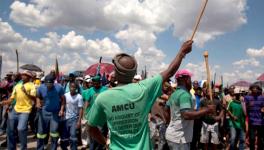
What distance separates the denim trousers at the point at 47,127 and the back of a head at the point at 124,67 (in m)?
5.27

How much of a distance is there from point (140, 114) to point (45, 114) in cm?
538

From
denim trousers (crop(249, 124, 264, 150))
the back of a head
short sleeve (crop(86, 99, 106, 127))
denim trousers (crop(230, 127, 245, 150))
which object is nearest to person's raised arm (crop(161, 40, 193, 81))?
the back of a head

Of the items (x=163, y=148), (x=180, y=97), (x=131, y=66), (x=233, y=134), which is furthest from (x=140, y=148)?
(x=233, y=134)


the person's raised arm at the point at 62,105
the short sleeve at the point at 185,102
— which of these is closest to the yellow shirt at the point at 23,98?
the person's raised arm at the point at 62,105

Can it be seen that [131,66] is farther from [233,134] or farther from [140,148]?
[233,134]

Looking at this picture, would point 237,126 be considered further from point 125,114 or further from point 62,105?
point 125,114

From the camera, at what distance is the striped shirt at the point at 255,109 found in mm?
8867

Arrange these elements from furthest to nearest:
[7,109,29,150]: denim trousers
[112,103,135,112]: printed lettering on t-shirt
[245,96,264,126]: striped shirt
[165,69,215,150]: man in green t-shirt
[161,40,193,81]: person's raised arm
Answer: [245,96,264,126]: striped shirt
[7,109,29,150]: denim trousers
[165,69,215,150]: man in green t-shirt
[161,40,193,81]: person's raised arm
[112,103,135,112]: printed lettering on t-shirt

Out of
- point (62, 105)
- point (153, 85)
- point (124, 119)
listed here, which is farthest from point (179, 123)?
point (62, 105)

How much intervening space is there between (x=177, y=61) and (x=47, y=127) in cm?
542

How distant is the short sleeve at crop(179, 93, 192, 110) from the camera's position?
4.54m

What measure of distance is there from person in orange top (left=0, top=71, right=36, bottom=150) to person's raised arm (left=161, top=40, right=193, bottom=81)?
550 cm

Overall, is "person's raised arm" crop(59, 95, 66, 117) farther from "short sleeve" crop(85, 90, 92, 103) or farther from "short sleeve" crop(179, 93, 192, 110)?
"short sleeve" crop(179, 93, 192, 110)

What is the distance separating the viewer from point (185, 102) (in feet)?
14.9
